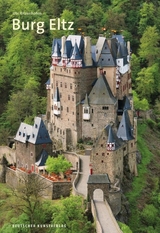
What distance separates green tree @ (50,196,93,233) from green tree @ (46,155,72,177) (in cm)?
726

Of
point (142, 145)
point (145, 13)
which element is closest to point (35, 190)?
point (142, 145)

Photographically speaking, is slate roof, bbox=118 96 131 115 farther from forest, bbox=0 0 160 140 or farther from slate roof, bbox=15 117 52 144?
forest, bbox=0 0 160 140

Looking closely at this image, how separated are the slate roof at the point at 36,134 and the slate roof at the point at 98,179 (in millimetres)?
11423

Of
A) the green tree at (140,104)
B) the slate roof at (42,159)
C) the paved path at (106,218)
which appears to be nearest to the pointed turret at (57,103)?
the slate roof at (42,159)

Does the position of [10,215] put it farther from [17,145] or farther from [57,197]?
[17,145]

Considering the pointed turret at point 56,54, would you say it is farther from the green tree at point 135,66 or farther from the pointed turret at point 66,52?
the green tree at point 135,66

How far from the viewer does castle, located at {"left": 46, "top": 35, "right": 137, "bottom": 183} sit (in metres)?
70.1

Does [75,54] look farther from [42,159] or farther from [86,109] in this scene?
[42,159]

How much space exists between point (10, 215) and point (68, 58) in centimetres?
1975

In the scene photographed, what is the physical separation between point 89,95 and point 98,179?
51.2 feet

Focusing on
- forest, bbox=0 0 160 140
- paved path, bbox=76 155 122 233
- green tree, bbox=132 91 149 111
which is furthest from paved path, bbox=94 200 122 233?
green tree, bbox=132 91 149 111

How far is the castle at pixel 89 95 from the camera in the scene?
70.1 m

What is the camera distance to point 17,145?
70625 millimetres

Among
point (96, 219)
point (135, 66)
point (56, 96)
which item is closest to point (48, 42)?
point (135, 66)
